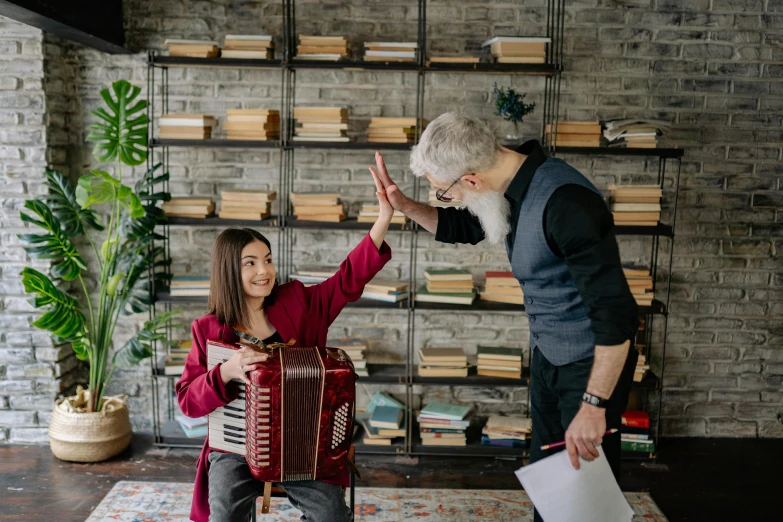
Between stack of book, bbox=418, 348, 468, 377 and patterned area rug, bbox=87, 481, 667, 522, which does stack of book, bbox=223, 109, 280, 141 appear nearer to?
stack of book, bbox=418, 348, 468, 377

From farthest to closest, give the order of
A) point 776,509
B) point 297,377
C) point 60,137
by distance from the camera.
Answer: point 60,137 → point 776,509 → point 297,377

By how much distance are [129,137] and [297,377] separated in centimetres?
192

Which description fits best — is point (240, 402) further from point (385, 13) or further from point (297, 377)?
point (385, 13)

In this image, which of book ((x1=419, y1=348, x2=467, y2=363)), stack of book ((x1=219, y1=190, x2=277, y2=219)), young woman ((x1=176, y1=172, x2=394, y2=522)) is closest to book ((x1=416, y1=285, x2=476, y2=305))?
book ((x1=419, y1=348, x2=467, y2=363))

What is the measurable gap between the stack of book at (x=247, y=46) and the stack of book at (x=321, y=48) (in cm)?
16

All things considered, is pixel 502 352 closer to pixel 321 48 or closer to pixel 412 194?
pixel 412 194

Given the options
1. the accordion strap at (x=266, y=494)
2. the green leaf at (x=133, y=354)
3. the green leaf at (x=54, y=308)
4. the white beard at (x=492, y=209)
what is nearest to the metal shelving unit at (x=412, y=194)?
the green leaf at (x=133, y=354)

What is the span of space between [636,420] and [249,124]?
2.53 meters

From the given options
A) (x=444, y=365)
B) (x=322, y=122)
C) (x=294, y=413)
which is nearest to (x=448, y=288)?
(x=444, y=365)

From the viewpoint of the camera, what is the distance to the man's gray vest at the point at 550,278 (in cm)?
213

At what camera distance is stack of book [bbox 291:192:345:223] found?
3688 mm

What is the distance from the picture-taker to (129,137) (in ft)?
11.6

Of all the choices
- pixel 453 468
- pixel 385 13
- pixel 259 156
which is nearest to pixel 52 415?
pixel 259 156

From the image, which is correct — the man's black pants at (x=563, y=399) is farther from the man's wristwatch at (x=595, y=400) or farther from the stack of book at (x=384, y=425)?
the stack of book at (x=384, y=425)
